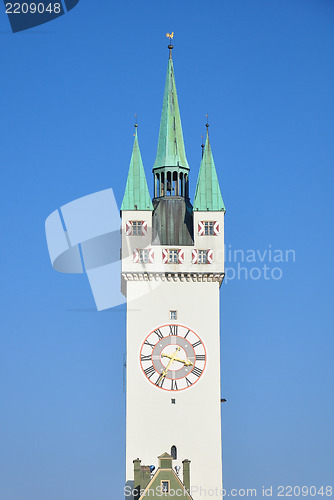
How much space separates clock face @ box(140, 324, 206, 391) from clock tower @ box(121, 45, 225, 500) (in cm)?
5

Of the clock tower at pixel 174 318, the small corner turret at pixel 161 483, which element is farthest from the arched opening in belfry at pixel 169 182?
the small corner turret at pixel 161 483

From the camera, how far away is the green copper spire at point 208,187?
220 ft

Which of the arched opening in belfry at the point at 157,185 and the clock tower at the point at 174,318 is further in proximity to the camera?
the arched opening in belfry at the point at 157,185

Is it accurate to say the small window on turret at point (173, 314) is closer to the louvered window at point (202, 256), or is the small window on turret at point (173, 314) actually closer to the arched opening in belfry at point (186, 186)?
the louvered window at point (202, 256)

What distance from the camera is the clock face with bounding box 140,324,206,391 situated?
64938 mm

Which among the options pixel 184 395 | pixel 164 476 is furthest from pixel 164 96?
pixel 164 476

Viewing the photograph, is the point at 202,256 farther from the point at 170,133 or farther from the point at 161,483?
the point at 161,483

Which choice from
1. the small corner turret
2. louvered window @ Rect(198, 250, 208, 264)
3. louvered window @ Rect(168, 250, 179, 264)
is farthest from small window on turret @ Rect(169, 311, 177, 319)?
the small corner turret

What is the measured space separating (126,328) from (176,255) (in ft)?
14.8

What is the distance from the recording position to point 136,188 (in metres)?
67.6

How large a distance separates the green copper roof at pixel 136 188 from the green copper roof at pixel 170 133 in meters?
1.48

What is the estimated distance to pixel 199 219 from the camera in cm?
6681

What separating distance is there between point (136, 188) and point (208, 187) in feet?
12.2

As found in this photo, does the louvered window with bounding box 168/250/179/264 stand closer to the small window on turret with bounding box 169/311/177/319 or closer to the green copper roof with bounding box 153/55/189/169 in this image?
the small window on turret with bounding box 169/311/177/319
